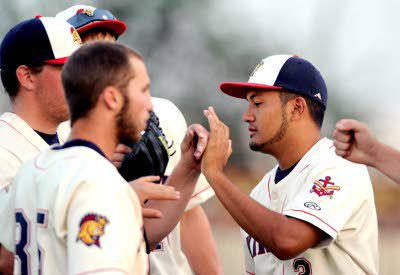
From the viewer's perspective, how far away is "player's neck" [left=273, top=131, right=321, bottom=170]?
4.00m

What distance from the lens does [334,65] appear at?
39.2ft

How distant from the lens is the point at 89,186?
2.32 meters

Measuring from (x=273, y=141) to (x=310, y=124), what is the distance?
0.73 ft

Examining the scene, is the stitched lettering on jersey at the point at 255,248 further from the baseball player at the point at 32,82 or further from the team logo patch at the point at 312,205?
the baseball player at the point at 32,82

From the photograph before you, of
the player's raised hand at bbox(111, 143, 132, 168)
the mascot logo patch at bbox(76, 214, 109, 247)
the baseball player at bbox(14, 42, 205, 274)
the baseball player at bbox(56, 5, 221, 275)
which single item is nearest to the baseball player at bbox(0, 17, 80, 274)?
the player's raised hand at bbox(111, 143, 132, 168)

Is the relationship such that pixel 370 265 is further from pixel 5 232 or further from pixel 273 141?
pixel 5 232

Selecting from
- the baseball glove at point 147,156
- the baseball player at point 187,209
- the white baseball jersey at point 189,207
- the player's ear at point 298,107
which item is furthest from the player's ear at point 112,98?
the player's ear at point 298,107

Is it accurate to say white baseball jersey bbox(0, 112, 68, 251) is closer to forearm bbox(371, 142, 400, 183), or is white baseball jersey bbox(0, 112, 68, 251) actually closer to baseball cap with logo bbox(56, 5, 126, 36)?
baseball cap with logo bbox(56, 5, 126, 36)

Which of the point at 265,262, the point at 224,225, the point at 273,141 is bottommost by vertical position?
the point at 224,225

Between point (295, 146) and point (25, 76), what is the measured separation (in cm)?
144

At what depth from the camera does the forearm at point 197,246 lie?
13.2 feet

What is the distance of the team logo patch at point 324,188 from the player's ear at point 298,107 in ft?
1.51

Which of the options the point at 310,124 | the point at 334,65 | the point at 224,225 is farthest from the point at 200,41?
the point at 310,124

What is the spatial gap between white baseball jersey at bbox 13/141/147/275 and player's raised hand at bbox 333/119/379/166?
105 cm
